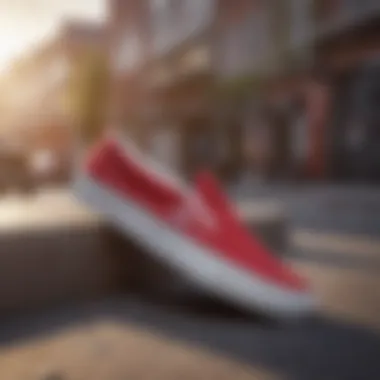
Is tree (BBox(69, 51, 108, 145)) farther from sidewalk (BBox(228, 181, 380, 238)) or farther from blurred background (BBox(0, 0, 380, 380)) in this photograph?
sidewalk (BBox(228, 181, 380, 238))

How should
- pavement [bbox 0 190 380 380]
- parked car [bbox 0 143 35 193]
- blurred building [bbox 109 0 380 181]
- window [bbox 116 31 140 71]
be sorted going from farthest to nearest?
1. window [bbox 116 31 140 71]
2. blurred building [bbox 109 0 380 181]
3. parked car [bbox 0 143 35 193]
4. pavement [bbox 0 190 380 380]

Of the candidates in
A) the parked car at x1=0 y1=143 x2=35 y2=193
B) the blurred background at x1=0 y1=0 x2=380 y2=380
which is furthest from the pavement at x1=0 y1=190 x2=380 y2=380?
the parked car at x1=0 y1=143 x2=35 y2=193

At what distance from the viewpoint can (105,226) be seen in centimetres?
118

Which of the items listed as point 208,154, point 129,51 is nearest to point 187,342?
point 208,154

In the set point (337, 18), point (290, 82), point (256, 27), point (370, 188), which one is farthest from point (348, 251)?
point (256, 27)

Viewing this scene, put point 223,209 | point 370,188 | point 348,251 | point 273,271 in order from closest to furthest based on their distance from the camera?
point 273,271, point 223,209, point 348,251, point 370,188

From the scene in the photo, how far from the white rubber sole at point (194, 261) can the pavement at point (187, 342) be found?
0.12ft

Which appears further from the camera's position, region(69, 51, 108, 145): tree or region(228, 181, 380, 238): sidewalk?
region(69, 51, 108, 145): tree

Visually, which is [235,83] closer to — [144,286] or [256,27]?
[256,27]

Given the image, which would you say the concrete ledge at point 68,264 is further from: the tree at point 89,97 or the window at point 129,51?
the window at point 129,51

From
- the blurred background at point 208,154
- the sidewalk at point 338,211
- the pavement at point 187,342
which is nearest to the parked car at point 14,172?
the blurred background at point 208,154

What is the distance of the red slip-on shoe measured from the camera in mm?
989

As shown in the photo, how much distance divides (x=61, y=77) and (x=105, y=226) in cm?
571

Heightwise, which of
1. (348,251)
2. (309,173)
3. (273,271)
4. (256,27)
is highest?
(256,27)
